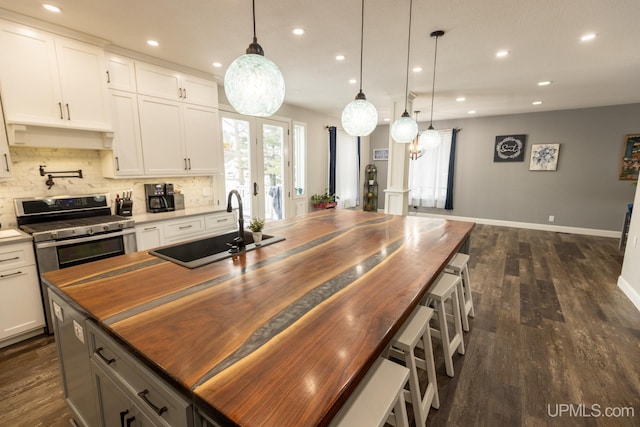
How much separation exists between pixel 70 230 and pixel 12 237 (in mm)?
339

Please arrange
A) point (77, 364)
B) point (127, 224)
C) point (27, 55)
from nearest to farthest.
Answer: point (77, 364)
point (27, 55)
point (127, 224)

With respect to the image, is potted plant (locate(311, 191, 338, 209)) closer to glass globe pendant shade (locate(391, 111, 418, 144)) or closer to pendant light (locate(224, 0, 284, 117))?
glass globe pendant shade (locate(391, 111, 418, 144))

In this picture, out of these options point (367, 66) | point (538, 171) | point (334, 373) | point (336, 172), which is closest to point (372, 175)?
point (336, 172)

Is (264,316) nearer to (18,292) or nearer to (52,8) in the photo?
(18,292)

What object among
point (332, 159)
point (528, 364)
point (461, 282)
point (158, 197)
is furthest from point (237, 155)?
point (528, 364)

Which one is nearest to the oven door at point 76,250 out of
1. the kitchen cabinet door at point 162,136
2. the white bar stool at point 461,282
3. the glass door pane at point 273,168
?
the kitchen cabinet door at point 162,136

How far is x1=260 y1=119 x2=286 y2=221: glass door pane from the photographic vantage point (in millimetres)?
4887

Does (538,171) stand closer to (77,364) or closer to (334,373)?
(334,373)

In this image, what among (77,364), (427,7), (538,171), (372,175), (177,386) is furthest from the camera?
(372,175)

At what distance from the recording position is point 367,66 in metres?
3.39

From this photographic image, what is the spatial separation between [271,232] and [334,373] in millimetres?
1565

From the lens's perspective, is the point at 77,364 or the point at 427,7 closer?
the point at 77,364

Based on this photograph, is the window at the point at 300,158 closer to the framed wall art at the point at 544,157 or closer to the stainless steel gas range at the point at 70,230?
the stainless steel gas range at the point at 70,230

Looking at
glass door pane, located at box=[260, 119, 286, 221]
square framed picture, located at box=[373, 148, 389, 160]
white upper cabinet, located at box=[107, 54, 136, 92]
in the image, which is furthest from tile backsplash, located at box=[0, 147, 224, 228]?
square framed picture, located at box=[373, 148, 389, 160]
